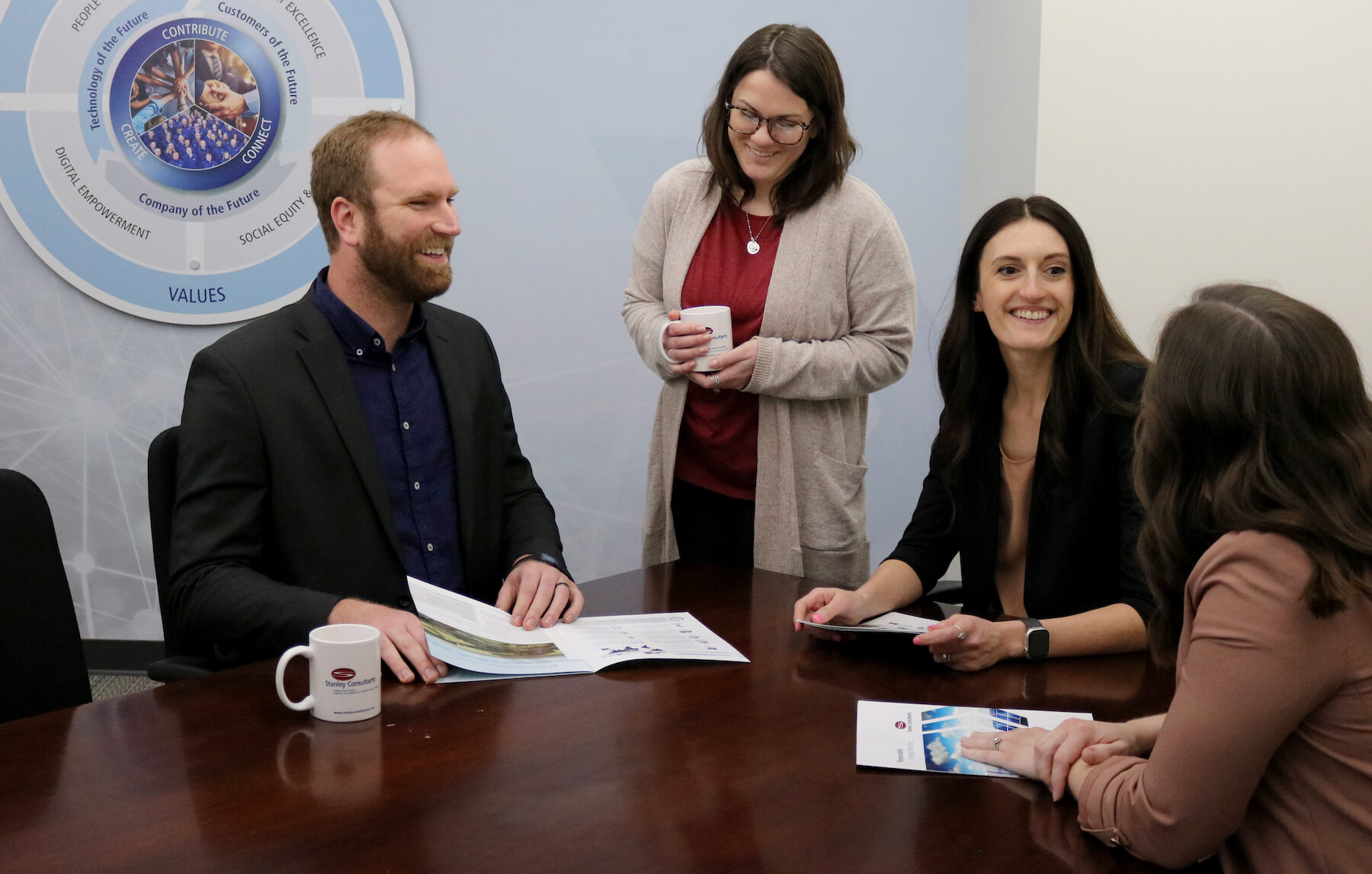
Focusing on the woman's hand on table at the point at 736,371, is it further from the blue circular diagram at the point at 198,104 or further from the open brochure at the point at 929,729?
the blue circular diagram at the point at 198,104

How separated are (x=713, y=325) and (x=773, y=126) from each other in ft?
1.60

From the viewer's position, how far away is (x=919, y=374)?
3.91 metres

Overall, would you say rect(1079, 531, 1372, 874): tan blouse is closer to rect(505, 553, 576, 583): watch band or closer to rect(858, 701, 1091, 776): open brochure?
rect(858, 701, 1091, 776): open brochure

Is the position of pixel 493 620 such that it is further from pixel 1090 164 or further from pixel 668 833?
pixel 1090 164

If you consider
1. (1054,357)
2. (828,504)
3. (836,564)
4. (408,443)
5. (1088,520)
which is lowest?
(836,564)

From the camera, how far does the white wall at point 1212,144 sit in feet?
10.0

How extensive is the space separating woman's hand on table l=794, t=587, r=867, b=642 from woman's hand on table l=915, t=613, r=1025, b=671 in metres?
0.17

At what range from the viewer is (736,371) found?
7.95 feet

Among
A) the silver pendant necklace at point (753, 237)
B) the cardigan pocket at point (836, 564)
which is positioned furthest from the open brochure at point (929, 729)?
the silver pendant necklace at point (753, 237)

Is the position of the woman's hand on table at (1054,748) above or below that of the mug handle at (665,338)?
below

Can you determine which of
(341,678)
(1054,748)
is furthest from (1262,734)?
(341,678)

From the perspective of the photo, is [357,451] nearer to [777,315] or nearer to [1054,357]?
[777,315]

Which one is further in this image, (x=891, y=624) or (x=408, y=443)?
(x=408, y=443)

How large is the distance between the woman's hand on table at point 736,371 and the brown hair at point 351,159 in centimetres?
72
